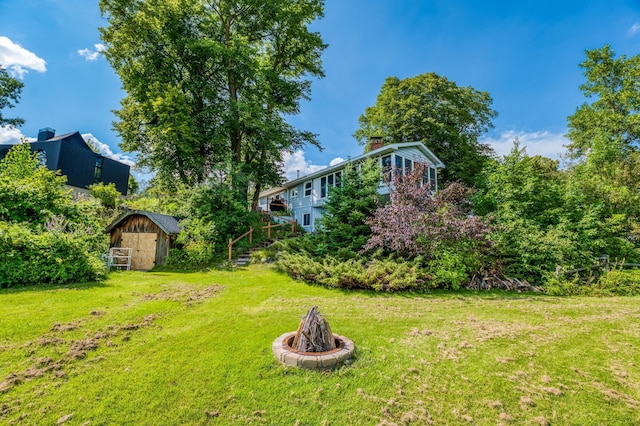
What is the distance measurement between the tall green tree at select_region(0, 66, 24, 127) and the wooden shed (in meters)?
23.9

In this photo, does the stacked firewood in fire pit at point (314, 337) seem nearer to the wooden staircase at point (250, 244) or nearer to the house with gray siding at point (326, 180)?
the wooden staircase at point (250, 244)

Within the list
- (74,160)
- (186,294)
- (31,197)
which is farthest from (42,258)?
(74,160)

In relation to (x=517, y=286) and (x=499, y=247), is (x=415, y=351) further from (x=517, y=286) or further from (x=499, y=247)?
(x=499, y=247)

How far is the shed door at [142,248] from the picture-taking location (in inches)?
541

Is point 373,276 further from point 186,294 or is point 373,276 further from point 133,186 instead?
point 133,186

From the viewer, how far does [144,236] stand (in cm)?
1398

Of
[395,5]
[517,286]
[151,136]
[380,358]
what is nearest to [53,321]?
[380,358]

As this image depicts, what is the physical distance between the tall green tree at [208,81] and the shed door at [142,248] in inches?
200

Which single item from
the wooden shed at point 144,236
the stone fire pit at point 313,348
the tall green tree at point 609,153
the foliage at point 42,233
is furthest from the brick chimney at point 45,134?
the tall green tree at point 609,153

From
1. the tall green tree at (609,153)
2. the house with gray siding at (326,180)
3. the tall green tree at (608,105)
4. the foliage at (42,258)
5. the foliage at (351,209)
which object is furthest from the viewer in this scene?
the tall green tree at (608,105)

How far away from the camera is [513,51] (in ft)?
37.3

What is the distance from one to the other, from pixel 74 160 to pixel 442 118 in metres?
35.4

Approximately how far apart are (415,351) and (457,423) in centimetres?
154

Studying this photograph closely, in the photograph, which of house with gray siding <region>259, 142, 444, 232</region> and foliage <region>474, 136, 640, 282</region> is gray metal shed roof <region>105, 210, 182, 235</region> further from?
foliage <region>474, 136, 640, 282</region>
